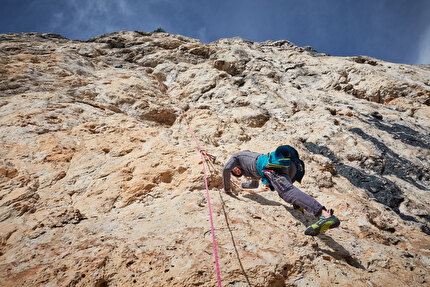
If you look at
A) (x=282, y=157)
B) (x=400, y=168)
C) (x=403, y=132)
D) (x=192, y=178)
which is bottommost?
(x=400, y=168)

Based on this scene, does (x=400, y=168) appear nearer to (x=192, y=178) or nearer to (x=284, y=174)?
(x=284, y=174)

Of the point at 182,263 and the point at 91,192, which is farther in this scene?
the point at 91,192

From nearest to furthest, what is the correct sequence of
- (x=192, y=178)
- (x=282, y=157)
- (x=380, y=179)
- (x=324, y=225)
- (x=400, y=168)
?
1. (x=324, y=225)
2. (x=282, y=157)
3. (x=192, y=178)
4. (x=380, y=179)
5. (x=400, y=168)

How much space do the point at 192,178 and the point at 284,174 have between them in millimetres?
1617

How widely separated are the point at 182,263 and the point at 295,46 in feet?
67.3

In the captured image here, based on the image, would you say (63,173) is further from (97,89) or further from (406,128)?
(406,128)

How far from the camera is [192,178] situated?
11.7 feet

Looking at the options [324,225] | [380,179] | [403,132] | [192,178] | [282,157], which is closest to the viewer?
[324,225]

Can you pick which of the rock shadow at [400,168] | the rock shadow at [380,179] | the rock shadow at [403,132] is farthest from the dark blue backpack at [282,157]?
the rock shadow at [403,132]

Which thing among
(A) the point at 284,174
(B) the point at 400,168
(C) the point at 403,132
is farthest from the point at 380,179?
(A) the point at 284,174

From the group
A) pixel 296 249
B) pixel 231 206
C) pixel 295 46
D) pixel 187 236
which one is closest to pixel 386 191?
pixel 296 249

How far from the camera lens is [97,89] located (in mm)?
7656

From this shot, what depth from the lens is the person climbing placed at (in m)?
2.39

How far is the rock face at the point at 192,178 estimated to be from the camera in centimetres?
201
